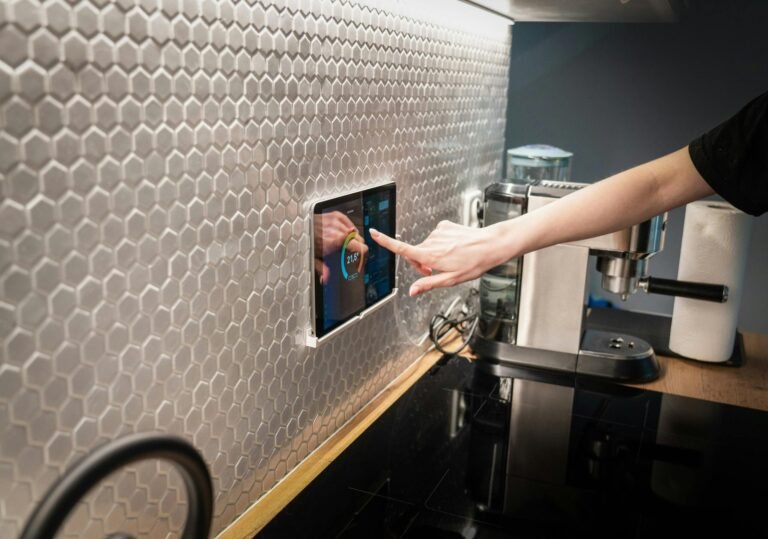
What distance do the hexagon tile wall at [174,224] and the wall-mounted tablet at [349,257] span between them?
25mm

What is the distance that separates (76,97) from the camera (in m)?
0.56

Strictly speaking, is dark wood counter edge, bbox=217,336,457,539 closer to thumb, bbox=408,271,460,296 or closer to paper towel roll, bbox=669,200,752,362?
thumb, bbox=408,271,460,296

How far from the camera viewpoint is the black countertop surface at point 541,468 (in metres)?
0.88

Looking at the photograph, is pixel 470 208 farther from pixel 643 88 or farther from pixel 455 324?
pixel 643 88

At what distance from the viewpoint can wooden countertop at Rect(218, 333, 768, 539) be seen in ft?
2.92

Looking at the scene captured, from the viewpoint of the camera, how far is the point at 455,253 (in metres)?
0.89

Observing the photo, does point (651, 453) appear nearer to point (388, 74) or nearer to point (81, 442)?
point (388, 74)

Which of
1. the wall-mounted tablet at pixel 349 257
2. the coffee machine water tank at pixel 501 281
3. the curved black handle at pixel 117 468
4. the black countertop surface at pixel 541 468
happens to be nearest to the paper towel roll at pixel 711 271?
the black countertop surface at pixel 541 468

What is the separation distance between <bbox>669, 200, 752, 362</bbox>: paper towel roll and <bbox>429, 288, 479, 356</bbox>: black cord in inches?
16.8

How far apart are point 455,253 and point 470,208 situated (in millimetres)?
732

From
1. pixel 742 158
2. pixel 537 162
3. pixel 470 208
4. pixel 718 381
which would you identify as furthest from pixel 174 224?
pixel 537 162

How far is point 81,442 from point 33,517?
8.5 inches

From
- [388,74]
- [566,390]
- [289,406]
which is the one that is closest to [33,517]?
[289,406]

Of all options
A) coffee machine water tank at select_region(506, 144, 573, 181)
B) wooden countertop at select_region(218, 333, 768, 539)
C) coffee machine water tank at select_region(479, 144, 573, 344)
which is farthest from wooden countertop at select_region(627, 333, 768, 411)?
coffee machine water tank at select_region(506, 144, 573, 181)
